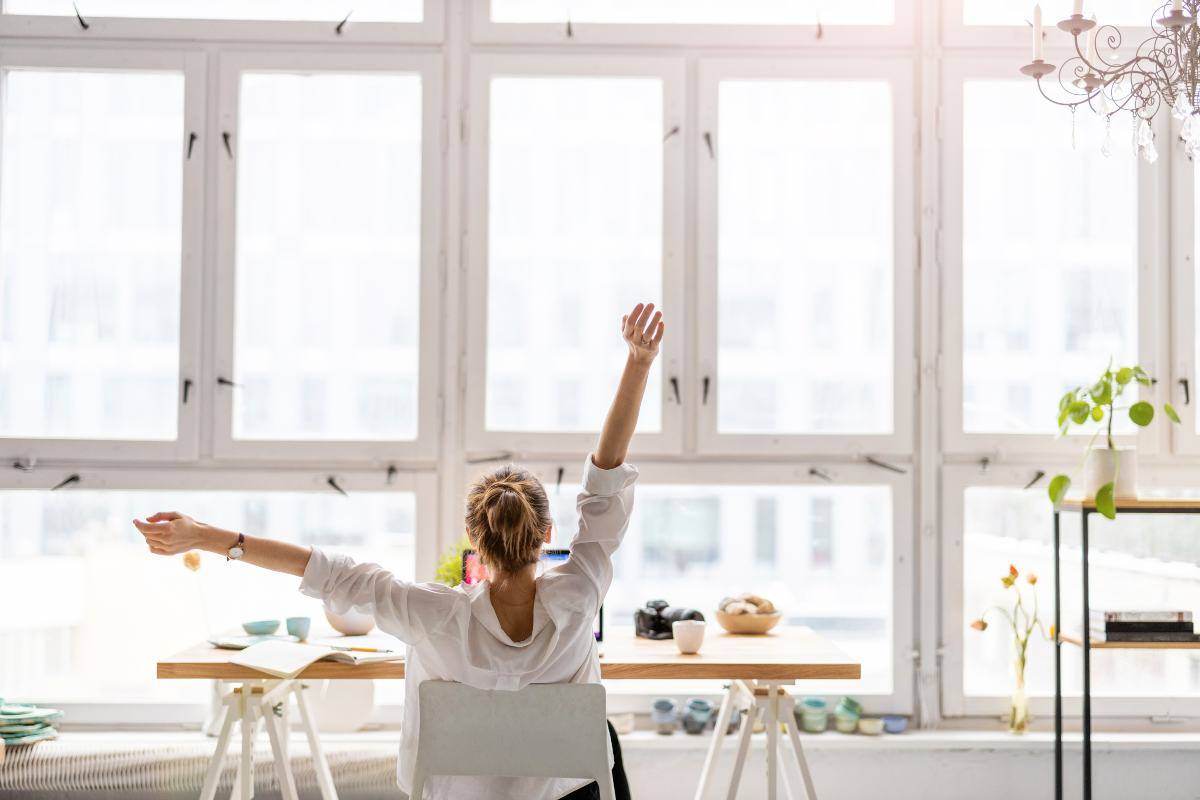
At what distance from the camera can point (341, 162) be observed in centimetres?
352

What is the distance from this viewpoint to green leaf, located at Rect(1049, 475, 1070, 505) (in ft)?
10.3

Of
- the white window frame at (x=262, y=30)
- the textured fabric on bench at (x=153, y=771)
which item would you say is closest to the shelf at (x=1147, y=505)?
the textured fabric on bench at (x=153, y=771)

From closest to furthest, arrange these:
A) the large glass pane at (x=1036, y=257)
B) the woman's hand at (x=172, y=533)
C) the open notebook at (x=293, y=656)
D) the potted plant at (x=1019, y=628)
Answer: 1. the woman's hand at (x=172, y=533)
2. the open notebook at (x=293, y=656)
3. the potted plant at (x=1019, y=628)
4. the large glass pane at (x=1036, y=257)

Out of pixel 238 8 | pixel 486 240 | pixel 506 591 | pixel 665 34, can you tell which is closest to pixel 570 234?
pixel 486 240

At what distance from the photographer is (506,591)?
6.71 ft

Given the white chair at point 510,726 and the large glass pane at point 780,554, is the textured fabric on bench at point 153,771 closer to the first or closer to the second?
the large glass pane at point 780,554

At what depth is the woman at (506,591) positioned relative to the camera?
1.98 meters

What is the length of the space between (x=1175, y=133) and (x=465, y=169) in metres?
2.26

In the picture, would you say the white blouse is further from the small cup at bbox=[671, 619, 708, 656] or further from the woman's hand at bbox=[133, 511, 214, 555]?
the small cup at bbox=[671, 619, 708, 656]

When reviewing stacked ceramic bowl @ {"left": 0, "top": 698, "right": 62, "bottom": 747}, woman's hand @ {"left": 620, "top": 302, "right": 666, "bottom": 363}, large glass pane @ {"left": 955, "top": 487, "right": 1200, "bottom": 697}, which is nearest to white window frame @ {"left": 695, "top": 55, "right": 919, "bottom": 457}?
large glass pane @ {"left": 955, "top": 487, "right": 1200, "bottom": 697}

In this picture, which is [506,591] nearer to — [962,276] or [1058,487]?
[1058,487]

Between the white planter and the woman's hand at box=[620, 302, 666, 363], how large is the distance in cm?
176

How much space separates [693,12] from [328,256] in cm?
140

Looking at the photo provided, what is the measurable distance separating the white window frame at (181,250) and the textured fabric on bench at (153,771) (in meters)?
0.87
